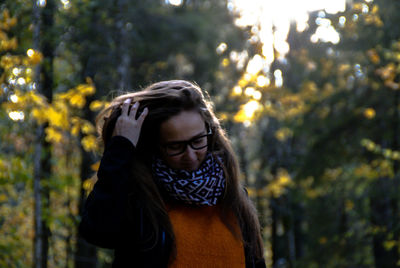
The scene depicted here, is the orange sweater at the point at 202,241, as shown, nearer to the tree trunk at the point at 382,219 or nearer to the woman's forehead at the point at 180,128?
the woman's forehead at the point at 180,128

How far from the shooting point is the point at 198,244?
227cm

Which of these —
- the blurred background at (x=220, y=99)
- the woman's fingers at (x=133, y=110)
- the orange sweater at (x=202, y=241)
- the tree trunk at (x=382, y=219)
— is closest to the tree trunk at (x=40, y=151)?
the blurred background at (x=220, y=99)

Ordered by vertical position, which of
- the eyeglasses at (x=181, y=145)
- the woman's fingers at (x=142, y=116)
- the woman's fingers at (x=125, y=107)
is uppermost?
the woman's fingers at (x=125, y=107)

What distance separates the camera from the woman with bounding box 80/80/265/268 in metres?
2.16

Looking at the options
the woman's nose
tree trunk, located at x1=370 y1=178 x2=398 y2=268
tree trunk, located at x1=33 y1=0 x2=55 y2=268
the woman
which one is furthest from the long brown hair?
tree trunk, located at x1=370 y1=178 x2=398 y2=268

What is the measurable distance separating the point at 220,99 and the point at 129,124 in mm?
13382

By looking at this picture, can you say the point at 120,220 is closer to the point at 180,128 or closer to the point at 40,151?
the point at 180,128

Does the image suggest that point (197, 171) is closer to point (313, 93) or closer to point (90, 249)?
point (90, 249)

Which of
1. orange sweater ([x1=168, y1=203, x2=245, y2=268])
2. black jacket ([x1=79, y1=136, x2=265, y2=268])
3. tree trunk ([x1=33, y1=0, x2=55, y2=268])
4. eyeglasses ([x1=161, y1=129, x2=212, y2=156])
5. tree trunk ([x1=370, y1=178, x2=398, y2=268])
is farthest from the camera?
tree trunk ([x1=370, y1=178, x2=398, y2=268])

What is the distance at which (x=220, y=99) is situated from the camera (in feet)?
51.2

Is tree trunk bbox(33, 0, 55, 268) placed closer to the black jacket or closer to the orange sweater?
the black jacket

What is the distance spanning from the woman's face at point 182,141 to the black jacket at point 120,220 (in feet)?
0.63

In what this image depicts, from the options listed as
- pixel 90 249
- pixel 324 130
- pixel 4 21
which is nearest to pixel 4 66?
pixel 4 21

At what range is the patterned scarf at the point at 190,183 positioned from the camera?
2.29 m
